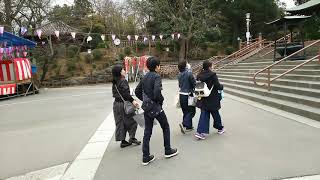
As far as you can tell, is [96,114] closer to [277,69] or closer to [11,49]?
[277,69]

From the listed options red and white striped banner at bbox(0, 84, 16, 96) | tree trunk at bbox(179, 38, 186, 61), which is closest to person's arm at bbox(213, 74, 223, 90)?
red and white striped banner at bbox(0, 84, 16, 96)

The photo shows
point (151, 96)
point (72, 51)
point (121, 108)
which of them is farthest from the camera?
point (72, 51)

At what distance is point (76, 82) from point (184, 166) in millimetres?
27537

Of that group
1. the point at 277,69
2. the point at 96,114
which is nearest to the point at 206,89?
the point at 96,114

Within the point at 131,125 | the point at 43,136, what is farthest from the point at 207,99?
the point at 43,136

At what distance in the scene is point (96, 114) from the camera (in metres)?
11.7

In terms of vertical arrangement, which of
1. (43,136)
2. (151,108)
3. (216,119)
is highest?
(151,108)

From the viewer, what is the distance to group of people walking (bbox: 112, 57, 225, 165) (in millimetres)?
5676

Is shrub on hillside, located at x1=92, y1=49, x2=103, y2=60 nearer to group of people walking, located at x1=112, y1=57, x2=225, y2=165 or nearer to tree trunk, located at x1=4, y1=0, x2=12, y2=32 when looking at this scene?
tree trunk, located at x1=4, y1=0, x2=12, y2=32

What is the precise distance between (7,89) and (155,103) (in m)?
17.3

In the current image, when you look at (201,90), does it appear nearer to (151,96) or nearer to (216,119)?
(216,119)

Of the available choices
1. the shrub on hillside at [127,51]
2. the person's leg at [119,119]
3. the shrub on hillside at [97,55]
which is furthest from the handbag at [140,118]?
the shrub on hillside at [127,51]

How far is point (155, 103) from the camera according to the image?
5.68 meters

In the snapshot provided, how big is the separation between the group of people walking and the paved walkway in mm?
215
